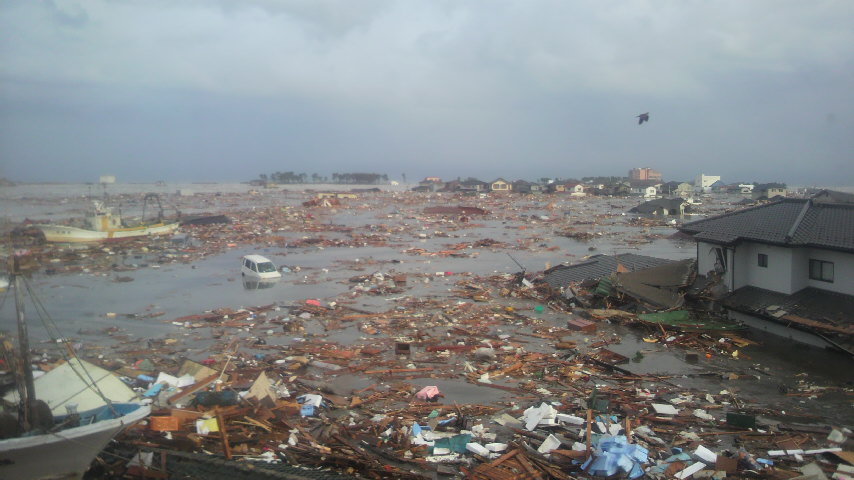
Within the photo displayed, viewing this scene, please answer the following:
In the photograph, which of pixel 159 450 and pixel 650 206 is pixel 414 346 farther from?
pixel 650 206

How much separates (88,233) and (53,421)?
25739 mm

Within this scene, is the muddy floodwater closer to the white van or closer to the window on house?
the white van

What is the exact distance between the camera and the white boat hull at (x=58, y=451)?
4887 millimetres

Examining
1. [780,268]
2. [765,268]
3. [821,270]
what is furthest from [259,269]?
[821,270]

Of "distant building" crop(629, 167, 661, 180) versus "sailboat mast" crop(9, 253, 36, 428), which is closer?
"sailboat mast" crop(9, 253, 36, 428)

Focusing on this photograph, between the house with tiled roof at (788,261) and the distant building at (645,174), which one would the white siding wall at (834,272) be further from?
the distant building at (645,174)

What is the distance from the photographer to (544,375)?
10219mm

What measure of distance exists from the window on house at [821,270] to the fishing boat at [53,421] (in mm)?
13155

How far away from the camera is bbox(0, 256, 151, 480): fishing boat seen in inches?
195

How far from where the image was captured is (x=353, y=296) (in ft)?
→ 56.7

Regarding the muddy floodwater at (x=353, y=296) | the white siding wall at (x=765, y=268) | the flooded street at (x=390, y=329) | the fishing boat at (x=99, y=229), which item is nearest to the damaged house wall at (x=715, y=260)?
the white siding wall at (x=765, y=268)

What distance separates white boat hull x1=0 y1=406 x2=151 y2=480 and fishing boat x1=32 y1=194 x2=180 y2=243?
23376 millimetres

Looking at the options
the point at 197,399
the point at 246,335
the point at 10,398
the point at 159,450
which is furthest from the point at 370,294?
the point at 10,398

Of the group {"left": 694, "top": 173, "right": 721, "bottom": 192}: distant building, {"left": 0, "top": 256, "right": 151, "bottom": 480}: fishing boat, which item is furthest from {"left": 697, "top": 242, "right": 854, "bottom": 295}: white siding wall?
{"left": 694, "top": 173, "right": 721, "bottom": 192}: distant building
